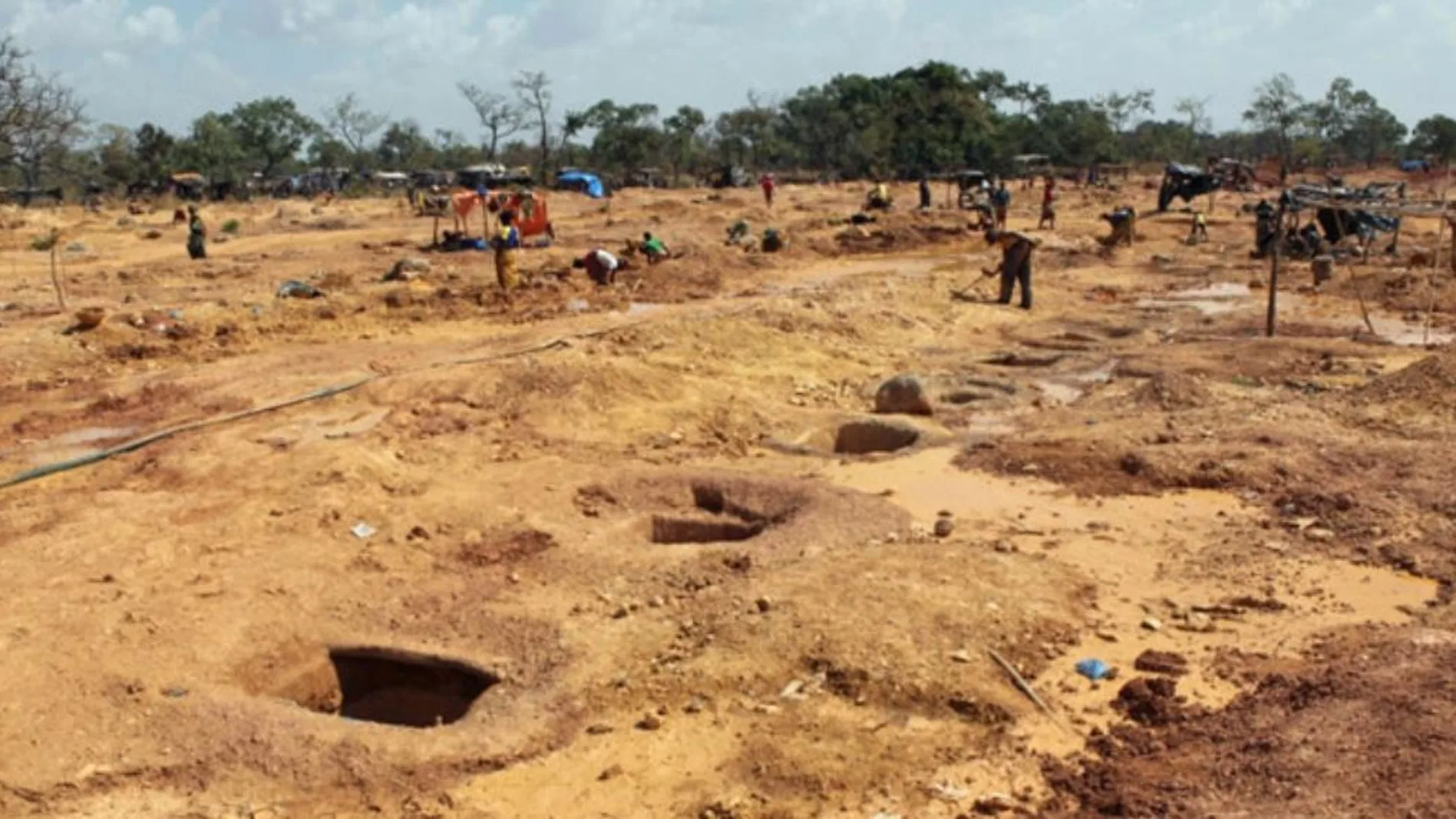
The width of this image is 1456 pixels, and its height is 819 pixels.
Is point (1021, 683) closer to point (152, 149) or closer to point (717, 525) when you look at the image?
point (717, 525)

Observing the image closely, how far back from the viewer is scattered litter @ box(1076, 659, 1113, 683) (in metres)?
6.41

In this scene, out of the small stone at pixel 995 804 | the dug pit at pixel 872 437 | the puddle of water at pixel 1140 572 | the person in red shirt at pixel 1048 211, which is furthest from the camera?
the person in red shirt at pixel 1048 211

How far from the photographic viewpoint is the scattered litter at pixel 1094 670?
6410mm

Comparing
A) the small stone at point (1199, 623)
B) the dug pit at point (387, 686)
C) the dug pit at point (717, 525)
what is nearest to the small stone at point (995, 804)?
the small stone at point (1199, 623)

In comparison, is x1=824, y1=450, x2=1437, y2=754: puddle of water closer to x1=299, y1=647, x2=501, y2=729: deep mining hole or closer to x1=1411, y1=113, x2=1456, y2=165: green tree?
x1=299, y1=647, x2=501, y2=729: deep mining hole

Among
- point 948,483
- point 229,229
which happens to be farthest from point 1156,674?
point 229,229

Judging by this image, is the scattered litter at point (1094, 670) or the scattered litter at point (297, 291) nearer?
the scattered litter at point (1094, 670)

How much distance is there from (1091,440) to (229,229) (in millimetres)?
24679

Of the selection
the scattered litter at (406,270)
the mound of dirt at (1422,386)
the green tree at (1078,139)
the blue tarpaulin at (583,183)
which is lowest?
the mound of dirt at (1422,386)

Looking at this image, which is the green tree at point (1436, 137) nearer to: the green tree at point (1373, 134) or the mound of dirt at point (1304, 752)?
the green tree at point (1373, 134)

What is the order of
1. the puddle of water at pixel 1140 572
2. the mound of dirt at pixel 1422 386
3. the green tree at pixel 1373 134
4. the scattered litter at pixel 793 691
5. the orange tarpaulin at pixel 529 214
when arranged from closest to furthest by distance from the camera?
1. the scattered litter at pixel 793 691
2. the puddle of water at pixel 1140 572
3. the mound of dirt at pixel 1422 386
4. the orange tarpaulin at pixel 529 214
5. the green tree at pixel 1373 134

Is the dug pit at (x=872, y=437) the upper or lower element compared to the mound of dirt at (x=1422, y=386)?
lower

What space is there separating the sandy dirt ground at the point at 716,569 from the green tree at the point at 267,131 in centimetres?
3964

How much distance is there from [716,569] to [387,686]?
2.08 m
